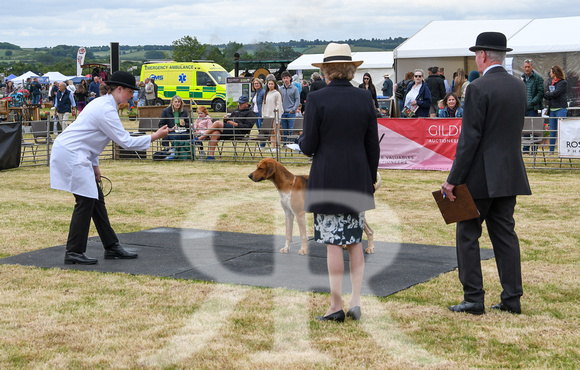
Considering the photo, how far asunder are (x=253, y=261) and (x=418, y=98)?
9.95m

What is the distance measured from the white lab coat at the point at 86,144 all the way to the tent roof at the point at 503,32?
15.3m

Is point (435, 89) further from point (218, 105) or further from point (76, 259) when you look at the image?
point (218, 105)

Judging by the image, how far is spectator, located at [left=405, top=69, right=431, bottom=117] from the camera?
627 inches

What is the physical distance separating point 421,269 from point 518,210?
13.7 feet

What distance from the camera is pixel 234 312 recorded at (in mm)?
5160

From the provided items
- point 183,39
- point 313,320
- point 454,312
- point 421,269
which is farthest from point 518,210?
point 183,39

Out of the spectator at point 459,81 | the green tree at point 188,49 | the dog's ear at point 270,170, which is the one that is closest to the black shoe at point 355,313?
the dog's ear at point 270,170

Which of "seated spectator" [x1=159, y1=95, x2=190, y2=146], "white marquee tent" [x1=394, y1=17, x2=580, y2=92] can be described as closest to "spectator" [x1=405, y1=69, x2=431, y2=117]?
"white marquee tent" [x1=394, y1=17, x2=580, y2=92]

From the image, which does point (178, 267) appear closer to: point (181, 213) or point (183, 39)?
point (181, 213)

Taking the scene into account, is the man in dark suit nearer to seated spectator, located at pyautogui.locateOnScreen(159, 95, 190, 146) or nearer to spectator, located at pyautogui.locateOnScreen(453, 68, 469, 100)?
spectator, located at pyautogui.locateOnScreen(453, 68, 469, 100)

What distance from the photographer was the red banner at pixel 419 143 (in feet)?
46.9

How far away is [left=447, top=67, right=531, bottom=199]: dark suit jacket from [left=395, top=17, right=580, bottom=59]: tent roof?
616 inches

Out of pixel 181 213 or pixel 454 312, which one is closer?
pixel 454 312

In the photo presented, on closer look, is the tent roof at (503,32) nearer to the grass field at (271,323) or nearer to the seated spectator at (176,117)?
the seated spectator at (176,117)
